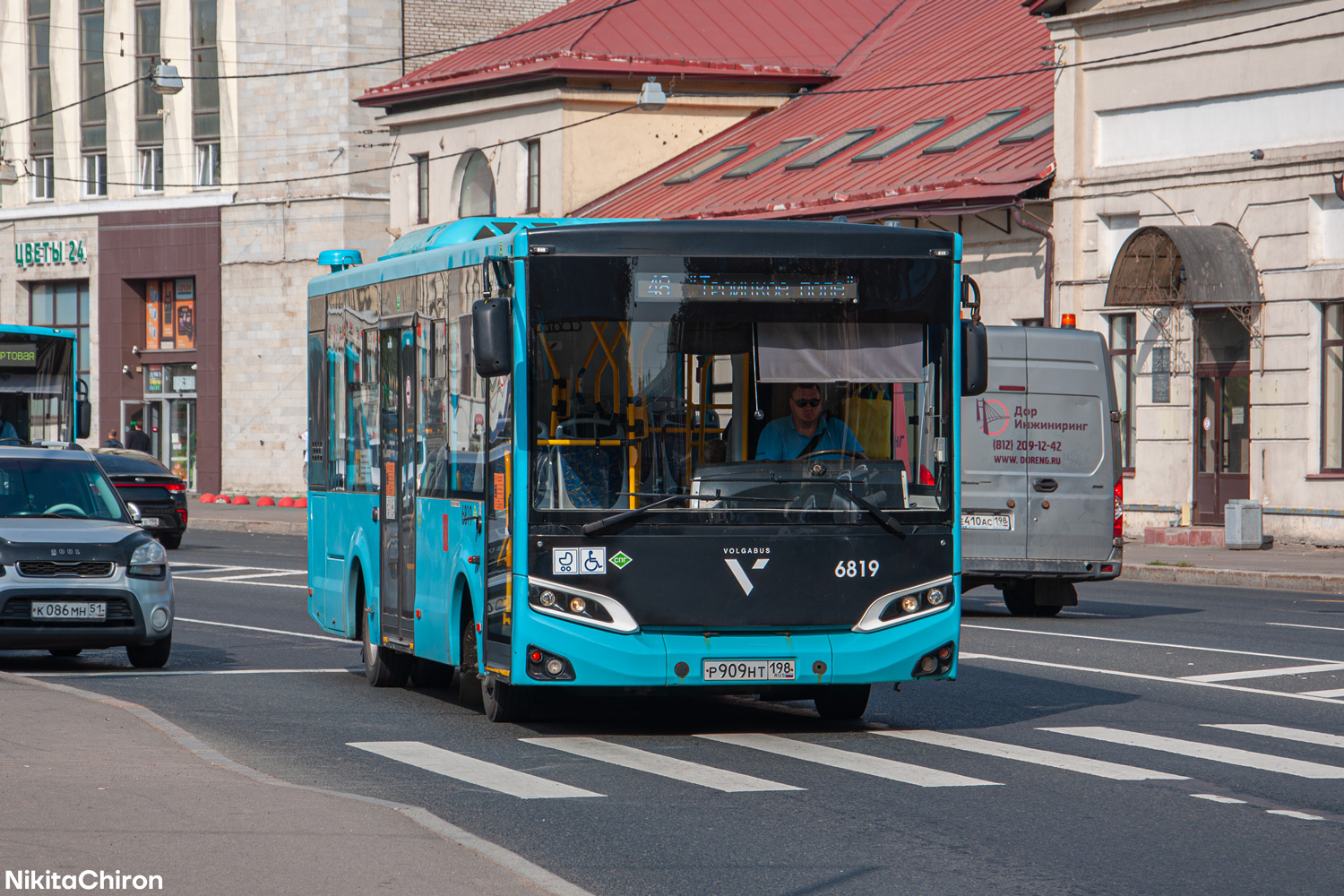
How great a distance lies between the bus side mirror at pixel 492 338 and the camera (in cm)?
1030

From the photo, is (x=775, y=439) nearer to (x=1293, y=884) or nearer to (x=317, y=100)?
(x=1293, y=884)

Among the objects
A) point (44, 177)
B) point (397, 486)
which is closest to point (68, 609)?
point (397, 486)

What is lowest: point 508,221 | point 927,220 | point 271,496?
point 271,496

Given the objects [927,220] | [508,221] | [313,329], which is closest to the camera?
[508,221]

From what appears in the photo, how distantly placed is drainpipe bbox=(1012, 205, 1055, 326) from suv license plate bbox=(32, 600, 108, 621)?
21.0 m

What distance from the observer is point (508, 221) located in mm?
11812

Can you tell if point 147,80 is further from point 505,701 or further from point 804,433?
point 804,433

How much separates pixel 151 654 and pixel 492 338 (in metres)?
5.66

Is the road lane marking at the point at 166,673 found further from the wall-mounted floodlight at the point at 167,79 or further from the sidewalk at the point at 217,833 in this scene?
the wall-mounted floodlight at the point at 167,79

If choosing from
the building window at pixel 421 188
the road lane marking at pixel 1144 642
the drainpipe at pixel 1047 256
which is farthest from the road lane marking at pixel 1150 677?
the building window at pixel 421 188

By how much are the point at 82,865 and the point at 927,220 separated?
28.9 meters

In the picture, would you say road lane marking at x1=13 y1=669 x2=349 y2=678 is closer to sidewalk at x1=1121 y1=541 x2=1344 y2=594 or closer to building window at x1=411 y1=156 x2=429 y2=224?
sidewalk at x1=1121 y1=541 x2=1344 y2=594

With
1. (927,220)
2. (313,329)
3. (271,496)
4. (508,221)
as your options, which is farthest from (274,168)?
(508,221)

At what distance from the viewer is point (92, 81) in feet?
181
